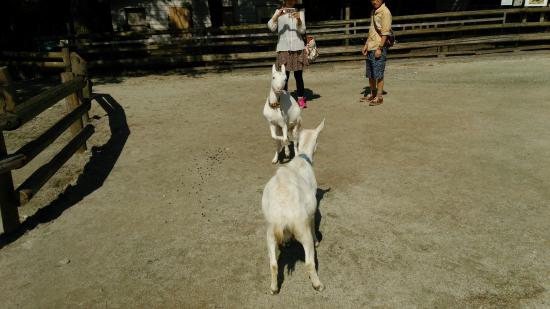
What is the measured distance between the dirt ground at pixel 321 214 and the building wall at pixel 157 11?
16.6 meters

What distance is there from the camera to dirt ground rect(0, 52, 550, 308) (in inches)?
144

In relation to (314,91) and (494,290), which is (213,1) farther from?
(494,290)

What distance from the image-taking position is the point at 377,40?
868 cm

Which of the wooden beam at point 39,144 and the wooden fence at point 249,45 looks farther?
the wooden fence at point 249,45

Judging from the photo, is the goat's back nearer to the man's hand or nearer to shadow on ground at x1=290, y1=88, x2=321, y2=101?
the man's hand

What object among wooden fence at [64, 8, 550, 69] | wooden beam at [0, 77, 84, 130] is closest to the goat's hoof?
wooden beam at [0, 77, 84, 130]

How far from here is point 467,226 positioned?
4461mm

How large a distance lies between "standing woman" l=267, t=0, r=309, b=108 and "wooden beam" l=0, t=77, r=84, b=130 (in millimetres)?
3970

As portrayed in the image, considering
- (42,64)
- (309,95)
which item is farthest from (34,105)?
(42,64)

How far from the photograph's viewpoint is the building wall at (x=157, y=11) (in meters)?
24.2

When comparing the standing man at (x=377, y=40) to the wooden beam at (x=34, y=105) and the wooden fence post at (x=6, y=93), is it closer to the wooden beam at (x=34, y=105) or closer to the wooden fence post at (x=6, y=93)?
the wooden beam at (x=34, y=105)

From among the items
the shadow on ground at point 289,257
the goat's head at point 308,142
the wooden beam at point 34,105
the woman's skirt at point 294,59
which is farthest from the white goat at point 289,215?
the woman's skirt at point 294,59

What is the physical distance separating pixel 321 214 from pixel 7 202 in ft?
12.0

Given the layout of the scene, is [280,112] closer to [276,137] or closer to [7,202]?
[276,137]
